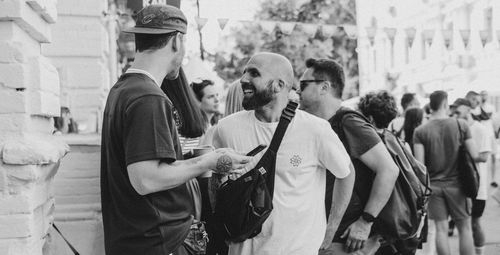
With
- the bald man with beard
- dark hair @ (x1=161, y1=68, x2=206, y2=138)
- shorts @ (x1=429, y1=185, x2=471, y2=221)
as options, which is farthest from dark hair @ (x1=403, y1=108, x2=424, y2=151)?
dark hair @ (x1=161, y1=68, x2=206, y2=138)

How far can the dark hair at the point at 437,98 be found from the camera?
7.50 meters

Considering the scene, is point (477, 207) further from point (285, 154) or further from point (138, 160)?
point (138, 160)

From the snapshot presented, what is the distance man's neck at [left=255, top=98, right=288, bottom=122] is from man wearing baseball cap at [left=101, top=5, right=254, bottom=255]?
881mm

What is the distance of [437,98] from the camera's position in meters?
7.54

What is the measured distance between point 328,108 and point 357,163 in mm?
447

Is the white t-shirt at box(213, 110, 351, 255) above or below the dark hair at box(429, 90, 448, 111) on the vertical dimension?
below

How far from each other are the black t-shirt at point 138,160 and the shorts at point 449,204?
5.20 metres

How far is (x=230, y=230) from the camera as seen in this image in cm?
353

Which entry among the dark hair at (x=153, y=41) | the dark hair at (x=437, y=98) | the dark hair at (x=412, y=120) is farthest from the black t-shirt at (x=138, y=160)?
the dark hair at (x=412, y=120)

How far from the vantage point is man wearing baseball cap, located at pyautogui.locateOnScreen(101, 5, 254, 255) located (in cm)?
264

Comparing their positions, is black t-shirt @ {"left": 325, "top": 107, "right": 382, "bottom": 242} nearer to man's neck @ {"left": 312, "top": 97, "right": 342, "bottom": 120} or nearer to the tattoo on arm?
man's neck @ {"left": 312, "top": 97, "right": 342, "bottom": 120}

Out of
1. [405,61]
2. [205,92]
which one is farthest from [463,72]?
[205,92]

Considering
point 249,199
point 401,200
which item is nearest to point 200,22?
point 401,200

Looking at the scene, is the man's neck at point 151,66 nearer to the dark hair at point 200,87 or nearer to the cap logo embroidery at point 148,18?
the cap logo embroidery at point 148,18
